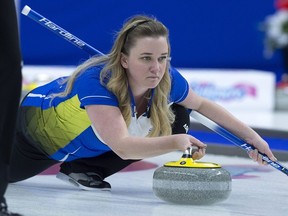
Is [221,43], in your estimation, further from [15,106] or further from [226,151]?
[15,106]

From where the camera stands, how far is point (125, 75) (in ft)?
9.11

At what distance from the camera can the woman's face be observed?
269cm

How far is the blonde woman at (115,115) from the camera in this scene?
265 cm

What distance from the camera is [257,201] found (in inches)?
110

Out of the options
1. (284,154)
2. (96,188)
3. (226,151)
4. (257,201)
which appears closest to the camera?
(257,201)

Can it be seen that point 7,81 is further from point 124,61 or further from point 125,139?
point 124,61

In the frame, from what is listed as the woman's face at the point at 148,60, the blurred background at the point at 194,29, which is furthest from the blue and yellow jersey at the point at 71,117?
A: the blurred background at the point at 194,29

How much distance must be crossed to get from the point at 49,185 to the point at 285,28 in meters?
6.33

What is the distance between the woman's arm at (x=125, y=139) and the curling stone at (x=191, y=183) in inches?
2.9

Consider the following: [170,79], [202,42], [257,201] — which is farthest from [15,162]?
[202,42]

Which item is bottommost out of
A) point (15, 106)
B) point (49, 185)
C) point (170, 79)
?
point (49, 185)

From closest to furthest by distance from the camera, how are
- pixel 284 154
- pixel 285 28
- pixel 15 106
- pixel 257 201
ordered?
pixel 15 106
pixel 257 201
pixel 284 154
pixel 285 28

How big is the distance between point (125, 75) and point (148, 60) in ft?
0.41

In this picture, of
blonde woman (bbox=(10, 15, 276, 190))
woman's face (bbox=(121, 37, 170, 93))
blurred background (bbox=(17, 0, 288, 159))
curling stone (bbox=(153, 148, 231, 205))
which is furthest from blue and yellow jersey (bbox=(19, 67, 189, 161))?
blurred background (bbox=(17, 0, 288, 159))
